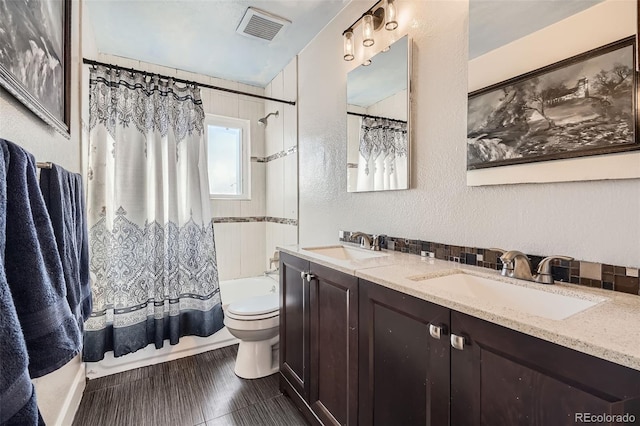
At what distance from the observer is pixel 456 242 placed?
1.37 meters

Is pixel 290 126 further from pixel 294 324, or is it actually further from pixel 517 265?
pixel 517 265

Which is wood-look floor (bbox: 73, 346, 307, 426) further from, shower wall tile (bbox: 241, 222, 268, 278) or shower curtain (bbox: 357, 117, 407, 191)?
shower curtain (bbox: 357, 117, 407, 191)

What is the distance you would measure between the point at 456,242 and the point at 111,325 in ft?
7.57

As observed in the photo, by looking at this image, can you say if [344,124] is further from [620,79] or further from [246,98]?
[246,98]

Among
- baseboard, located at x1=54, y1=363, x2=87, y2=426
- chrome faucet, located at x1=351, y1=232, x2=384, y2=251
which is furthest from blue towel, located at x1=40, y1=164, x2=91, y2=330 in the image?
chrome faucet, located at x1=351, y1=232, x2=384, y2=251

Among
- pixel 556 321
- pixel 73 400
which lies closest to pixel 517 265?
pixel 556 321

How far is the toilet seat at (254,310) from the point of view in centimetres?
201

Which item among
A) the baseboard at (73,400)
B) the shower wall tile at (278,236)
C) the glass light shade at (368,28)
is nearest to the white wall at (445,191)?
the glass light shade at (368,28)

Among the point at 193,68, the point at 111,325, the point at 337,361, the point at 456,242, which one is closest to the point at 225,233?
the point at 111,325

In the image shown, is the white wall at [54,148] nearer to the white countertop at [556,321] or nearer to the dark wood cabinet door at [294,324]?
the dark wood cabinet door at [294,324]

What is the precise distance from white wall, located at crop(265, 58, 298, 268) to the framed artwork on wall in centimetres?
164

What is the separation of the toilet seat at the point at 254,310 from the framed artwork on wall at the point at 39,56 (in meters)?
1.39

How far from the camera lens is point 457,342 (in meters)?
0.81

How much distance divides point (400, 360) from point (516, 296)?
1.53 ft
